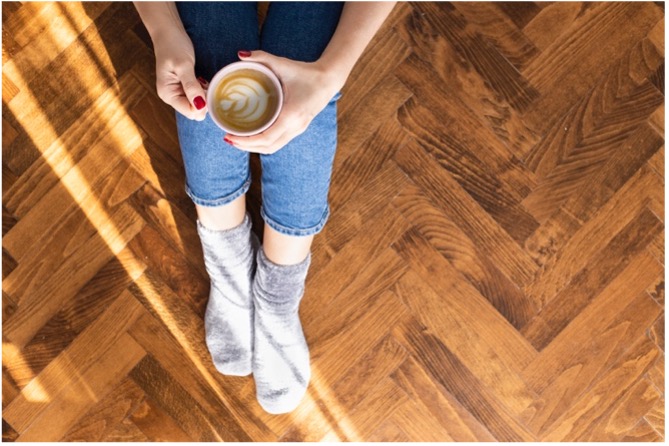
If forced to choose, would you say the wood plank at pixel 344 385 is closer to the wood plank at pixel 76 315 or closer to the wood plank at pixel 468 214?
the wood plank at pixel 468 214

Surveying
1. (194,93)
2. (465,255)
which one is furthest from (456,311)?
(194,93)

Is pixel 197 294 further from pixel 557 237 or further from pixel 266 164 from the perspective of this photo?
pixel 557 237

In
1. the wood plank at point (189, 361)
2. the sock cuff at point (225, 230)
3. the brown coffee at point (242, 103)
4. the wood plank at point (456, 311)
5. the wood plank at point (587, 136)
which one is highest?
the wood plank at point (587, 136)

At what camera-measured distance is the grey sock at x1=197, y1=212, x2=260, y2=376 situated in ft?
3.88

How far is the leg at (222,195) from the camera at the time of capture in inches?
38.9

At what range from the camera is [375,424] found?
4.27ft

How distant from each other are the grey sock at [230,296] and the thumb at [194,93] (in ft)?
1.07

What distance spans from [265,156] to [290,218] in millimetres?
121

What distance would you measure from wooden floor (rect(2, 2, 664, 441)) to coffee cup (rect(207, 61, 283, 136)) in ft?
1.61

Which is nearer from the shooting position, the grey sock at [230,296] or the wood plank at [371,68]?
the grey sock at [230,296]

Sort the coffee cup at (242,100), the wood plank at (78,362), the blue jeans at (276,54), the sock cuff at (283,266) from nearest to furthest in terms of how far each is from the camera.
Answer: the coffee cup at (242,100), the blue jeans at (276,54), the sock cuff at (283,266), the wood plank at (78,362)

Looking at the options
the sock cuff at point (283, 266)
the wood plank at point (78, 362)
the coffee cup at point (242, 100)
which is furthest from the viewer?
the wood plank at point (78, 362)

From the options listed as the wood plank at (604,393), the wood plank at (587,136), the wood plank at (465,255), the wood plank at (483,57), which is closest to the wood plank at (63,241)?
the wood plank at (465,255)

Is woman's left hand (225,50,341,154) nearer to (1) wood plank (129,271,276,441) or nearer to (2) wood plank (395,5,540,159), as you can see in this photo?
(2) wood plank (395,5,540,159)
